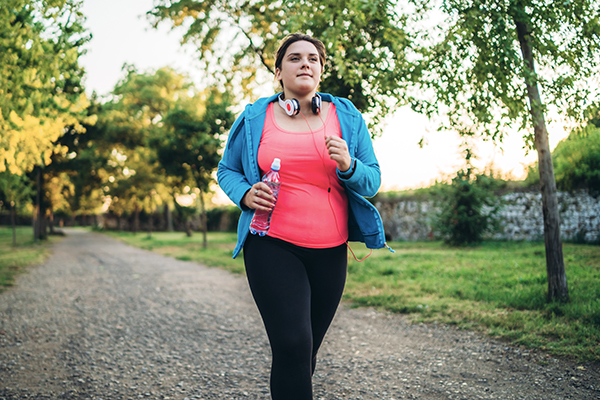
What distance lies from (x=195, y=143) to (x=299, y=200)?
53.6 feet

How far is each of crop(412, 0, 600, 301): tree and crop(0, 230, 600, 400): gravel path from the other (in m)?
2.07

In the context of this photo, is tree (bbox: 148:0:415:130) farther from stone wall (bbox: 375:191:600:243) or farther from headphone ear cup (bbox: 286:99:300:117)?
stone wall (bbox: 375:191:600:243)

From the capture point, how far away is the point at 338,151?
1.89 meters

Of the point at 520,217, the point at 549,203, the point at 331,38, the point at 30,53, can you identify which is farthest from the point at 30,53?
the point at 520,217

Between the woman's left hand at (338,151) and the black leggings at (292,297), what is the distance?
17.7 inches

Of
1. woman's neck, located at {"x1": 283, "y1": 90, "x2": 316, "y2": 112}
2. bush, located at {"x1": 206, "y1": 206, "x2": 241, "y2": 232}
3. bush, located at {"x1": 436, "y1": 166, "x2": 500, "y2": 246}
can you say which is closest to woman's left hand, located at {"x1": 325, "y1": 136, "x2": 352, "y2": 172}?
woman's neck, located at {"x1": 283, "y1": 90, "x2": 316, "y2": 112}

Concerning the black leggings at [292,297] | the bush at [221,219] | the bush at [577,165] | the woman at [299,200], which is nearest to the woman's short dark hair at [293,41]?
the woman at [299,200]

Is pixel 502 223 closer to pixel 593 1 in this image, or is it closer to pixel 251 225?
pixel 593 1

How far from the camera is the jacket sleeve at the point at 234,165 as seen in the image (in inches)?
85.5

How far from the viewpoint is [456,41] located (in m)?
4.52

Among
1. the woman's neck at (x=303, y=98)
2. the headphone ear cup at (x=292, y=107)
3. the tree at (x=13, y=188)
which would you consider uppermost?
the tree at (x=13, y=188)

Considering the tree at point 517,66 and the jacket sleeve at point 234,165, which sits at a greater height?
the tree at point 517,66

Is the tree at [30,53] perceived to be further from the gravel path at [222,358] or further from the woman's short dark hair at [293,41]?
the woman's short dark hair at [293,41]

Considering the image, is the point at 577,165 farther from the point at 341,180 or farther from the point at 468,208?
the point at 341,180
